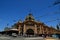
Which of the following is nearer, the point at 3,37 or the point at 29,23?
the point at 3,37

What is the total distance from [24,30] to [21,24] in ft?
8.71

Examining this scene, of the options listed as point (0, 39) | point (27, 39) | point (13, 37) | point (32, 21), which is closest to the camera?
point (0, 39)

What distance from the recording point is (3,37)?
25.7 metres

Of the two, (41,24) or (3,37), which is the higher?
(41,24)

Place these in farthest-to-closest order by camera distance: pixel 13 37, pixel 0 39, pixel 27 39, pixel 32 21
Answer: pixel 32 21 < pixel 27 39 < pixel 13 37 < pixel 0 39

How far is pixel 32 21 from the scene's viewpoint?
59.3 meters

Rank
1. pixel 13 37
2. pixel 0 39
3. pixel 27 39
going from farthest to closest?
pixel 27 39 → pixel 13 37 → pixel 0 39

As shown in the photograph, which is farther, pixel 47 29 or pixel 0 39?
pixel 47 29

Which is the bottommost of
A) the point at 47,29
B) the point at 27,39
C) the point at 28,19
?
the point at 27,39

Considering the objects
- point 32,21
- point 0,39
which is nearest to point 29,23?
point 32,21

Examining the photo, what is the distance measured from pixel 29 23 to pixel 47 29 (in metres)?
7.61

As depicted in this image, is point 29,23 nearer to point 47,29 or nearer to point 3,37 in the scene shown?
point 47,29

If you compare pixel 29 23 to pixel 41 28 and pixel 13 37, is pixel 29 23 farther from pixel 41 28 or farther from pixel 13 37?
pixel 13 37

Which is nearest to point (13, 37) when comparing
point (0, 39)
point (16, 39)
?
point (16, 39)
